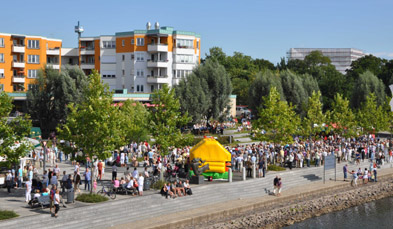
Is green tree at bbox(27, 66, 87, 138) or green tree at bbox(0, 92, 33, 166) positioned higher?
green tree at bbox(27, 66, 87, 138)

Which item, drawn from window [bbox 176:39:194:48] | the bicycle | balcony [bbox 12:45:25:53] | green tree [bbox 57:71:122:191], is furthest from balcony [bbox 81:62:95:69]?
the bicycle

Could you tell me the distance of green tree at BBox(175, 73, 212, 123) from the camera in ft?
214

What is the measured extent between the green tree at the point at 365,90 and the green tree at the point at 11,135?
221ft

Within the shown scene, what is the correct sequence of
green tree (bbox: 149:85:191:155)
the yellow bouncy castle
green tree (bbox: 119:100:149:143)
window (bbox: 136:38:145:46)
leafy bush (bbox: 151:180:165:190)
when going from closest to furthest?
leafy bush (bbox: 151:180:165:190) → green tree (bbox: 149:85:191:155) → the yellow bouncy castle → green tree (bbox: 119:100:149:143) → window (bbox: 136:38:145:46)

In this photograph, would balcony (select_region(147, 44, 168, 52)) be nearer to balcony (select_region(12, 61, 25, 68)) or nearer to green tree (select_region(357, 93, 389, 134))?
balcony (select_region(12, 61, 25, 68))

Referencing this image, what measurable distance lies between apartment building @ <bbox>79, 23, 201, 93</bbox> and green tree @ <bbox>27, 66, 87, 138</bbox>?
1959 centimetres

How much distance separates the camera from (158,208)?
30.1 meters

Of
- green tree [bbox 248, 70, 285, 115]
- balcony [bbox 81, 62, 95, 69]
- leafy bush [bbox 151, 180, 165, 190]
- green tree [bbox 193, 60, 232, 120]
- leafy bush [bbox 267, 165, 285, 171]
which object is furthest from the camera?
balcony [bbox 81, 62, 95, 69]

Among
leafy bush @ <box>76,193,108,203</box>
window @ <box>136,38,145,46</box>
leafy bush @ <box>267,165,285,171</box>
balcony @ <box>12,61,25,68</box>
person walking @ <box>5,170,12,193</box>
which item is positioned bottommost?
leafy bush @ <box>76,193,108,203</box>

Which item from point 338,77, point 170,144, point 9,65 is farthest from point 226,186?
point 338,77

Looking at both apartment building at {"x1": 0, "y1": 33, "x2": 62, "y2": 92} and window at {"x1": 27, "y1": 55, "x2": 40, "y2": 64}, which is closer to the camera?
apartment building at {"x1": 0, "y1": 33, "x2": 62, "y2": 92}

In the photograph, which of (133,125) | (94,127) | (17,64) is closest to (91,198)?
(94,127)

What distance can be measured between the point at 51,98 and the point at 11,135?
35879mm

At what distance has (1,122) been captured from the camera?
29.5 meters
